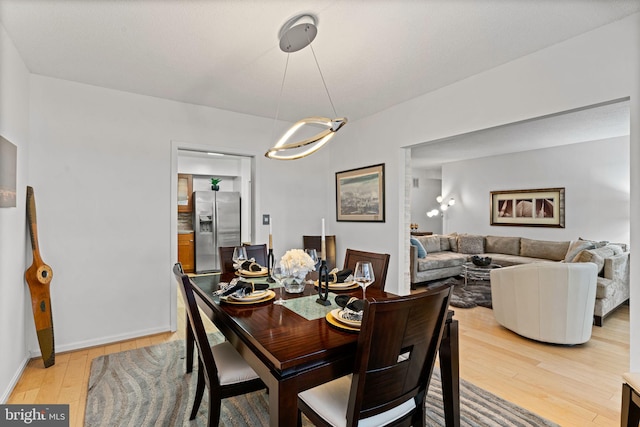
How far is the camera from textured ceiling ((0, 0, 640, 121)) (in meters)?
1.83

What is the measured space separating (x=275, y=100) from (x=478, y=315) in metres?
3.49

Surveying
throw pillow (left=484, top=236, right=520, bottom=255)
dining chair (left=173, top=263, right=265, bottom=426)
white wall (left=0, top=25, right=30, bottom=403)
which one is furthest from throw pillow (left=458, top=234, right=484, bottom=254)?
white wall (left=0, top=25, right=30, bottom=403)

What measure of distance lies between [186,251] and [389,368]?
616 cm

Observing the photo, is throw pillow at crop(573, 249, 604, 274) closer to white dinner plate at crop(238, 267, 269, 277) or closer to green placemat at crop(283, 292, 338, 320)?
green placemat at crop(283, 292, 338, 320)

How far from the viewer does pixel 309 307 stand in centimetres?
170

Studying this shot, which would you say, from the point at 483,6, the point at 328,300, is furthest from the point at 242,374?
the point at 483,6

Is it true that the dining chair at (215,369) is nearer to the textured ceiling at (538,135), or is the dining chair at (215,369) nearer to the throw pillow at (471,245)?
the textured ceiling at (538,135)

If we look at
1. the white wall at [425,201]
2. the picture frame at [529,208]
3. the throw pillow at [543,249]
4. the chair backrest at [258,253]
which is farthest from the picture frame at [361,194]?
the white wall at [425,201]

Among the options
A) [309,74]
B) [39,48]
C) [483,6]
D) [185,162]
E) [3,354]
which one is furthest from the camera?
[185,162]

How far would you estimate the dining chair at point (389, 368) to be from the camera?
1077 mm

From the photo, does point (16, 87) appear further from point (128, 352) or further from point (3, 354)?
point (128, 352)

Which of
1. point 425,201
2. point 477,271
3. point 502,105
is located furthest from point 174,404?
point 425,201

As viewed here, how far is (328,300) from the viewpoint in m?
1.81

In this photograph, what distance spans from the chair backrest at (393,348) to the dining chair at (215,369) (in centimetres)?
72
